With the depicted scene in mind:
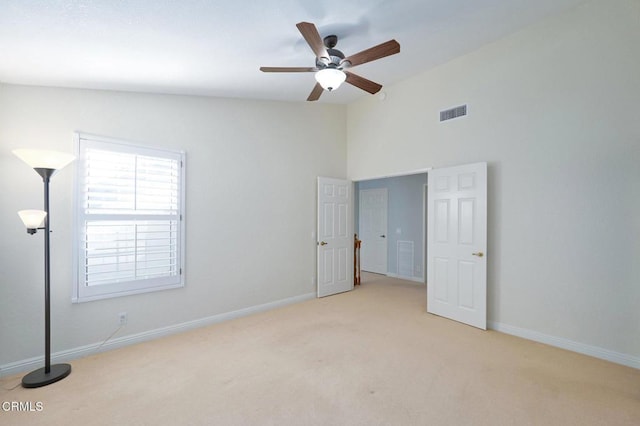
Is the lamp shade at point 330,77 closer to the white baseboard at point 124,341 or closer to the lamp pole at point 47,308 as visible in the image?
the lamp pole at point 47,308

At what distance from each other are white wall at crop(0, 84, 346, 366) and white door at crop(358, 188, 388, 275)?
6.45ft

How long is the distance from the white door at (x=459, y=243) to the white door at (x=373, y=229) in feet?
8.96

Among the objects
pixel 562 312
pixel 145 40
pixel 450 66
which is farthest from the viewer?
pixel 450 66

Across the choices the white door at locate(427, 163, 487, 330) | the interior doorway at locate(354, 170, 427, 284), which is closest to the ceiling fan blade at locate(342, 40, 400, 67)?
the white door at locate(427, 163, 487, 330)

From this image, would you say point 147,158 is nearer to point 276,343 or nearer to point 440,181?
point 276,343

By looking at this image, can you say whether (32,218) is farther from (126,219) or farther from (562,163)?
(562,163)

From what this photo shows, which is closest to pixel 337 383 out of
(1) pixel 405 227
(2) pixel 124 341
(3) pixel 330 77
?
(2) pixel 124 341

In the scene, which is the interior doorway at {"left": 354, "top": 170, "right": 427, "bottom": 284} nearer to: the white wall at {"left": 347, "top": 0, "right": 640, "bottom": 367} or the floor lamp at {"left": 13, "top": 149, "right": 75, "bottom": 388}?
the white wall at {"left": 347, "top": 0, "right": 640, "bottom": 367}

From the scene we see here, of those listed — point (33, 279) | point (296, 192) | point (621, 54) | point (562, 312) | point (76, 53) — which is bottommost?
point (562, 312)

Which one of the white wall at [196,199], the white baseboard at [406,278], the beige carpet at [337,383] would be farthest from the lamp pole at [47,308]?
the white baseboard at [406,278]

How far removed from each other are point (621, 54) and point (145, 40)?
425 cm

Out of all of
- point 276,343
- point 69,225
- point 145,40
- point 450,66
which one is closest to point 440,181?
point 450,66

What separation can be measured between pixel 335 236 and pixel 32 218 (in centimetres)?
385

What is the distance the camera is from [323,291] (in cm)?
493
